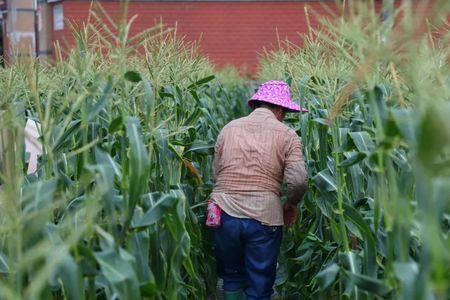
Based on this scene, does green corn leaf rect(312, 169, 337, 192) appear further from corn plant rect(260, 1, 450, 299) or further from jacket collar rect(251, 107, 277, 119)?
jacket collar rect(251, 107, 277, 119)

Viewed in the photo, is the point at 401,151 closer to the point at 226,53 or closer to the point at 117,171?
the point at 117,171

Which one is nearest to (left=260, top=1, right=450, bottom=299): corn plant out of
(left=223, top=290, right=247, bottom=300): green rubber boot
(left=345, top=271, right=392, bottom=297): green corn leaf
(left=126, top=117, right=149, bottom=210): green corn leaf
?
(left=345, top=271, right=392, bottom=297): green corn leaf

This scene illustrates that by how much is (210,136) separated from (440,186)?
3905mm

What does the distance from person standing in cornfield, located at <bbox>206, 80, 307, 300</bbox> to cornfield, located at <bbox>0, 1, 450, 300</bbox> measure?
205 millimetres

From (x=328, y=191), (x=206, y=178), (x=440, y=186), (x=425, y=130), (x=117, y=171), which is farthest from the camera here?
(x=206, y=178)

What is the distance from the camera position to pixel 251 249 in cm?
452

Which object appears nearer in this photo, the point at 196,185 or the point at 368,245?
the point at 368,245

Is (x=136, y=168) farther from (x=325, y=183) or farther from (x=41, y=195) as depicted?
(x=325, y=183)

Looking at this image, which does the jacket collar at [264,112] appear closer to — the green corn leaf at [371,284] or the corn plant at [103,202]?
the corn plant at [103,202]

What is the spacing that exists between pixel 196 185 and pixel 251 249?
876mm

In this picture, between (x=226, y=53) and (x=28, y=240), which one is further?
(x=226, y=53)

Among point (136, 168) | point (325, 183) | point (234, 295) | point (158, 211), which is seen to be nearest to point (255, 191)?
point (325, 183)

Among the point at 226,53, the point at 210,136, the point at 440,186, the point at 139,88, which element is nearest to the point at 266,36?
the point at 226,53

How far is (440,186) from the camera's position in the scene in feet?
7.14
